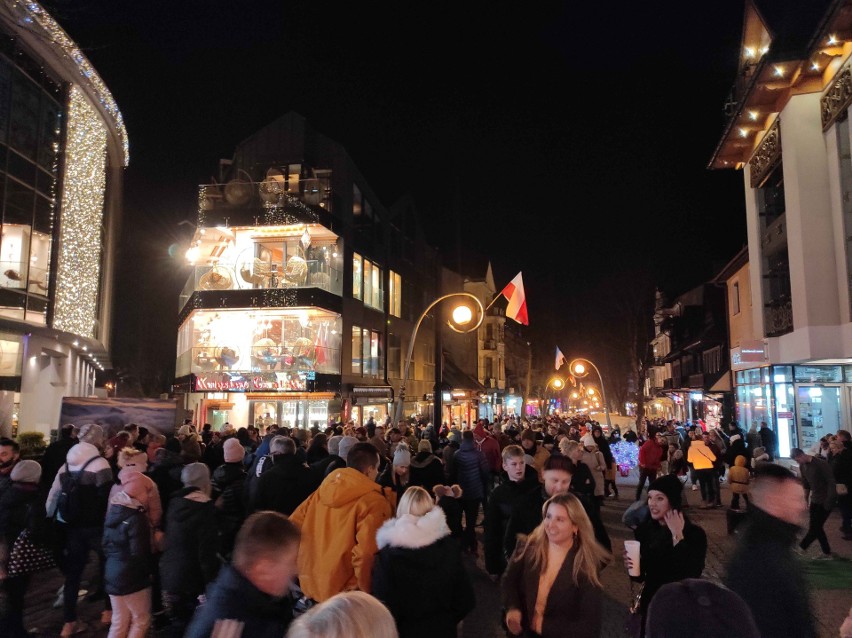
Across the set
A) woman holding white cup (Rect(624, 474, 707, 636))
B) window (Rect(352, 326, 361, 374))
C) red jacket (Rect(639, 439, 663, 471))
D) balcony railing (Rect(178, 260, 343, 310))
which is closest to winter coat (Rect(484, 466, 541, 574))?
woman holding white cup (Rect(624, 474, 707, 636))

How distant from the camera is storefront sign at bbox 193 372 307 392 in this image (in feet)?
86.9

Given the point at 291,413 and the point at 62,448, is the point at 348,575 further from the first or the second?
the point at 291,413

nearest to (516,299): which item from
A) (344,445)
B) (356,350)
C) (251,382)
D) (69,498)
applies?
(356,350)

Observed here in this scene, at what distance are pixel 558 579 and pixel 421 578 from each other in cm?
85

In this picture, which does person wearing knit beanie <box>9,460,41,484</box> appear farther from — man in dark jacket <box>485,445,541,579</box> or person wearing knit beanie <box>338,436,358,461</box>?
man in dark jacket <box>485,445,541,579</box>

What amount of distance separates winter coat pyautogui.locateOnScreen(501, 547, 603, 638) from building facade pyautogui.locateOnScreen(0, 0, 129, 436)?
17.2 metres

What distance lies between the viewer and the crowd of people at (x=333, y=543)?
3070mm

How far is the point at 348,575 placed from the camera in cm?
477

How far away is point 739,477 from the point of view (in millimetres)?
12883

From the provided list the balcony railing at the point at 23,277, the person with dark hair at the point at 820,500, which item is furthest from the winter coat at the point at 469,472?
the balcony railing at the point at 23,277

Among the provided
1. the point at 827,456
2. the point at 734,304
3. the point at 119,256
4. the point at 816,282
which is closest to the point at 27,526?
the point at 827,456

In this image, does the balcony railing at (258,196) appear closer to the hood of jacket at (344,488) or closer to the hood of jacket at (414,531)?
the hood of jacket at (344,488)

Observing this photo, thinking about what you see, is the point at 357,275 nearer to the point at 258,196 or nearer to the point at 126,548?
the point at 258,196

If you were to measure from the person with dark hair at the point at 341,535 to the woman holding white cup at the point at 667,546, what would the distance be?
1.95m
